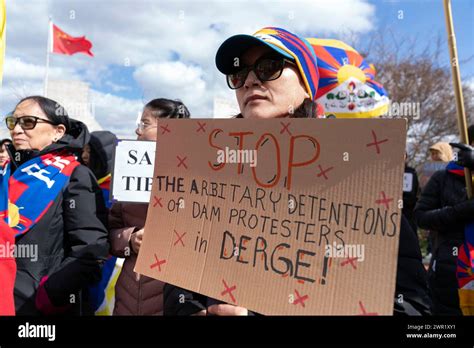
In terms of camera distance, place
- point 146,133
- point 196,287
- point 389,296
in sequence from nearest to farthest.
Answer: point 389,296 < point 196,287 < point 146,133

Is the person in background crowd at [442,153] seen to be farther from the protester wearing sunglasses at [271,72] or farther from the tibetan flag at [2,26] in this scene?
the tibetan flag at [2,26]

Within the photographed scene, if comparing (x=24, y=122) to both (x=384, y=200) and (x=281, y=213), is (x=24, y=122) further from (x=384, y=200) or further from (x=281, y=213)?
(x=384, y=200)

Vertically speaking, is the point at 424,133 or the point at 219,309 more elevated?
the point at 424,133

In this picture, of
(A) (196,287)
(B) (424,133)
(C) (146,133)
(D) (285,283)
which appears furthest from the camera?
(B) (424,133)

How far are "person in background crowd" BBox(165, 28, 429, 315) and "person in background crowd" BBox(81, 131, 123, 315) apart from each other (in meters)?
1.89

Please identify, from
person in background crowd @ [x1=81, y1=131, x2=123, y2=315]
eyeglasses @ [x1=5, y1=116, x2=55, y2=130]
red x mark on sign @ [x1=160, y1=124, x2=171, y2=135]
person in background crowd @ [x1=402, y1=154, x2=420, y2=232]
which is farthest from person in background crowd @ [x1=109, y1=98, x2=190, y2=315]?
person in background crowd @ [x1=402, y1=154, x2=420, y2=232]

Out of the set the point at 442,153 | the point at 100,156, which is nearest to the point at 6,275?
the point at 100,156

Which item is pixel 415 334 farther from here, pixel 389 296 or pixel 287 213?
pixel 287 213

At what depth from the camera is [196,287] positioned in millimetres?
1341

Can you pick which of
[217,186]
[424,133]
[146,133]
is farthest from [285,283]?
[424,133]

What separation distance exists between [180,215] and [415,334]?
0.76 meters

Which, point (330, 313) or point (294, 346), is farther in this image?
point (294, 346)

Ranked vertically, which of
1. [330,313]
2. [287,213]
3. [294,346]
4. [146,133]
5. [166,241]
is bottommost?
[294,346]

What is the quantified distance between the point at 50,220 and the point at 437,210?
241 cm
